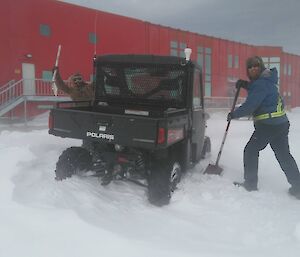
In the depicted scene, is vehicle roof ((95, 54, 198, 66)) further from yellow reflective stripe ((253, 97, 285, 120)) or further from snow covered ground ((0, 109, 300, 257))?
snow covered ground ((0, 109, 300, 257))

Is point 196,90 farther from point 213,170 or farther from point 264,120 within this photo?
point 213,170

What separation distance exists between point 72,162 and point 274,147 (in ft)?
9.03

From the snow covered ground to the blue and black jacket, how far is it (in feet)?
3.28

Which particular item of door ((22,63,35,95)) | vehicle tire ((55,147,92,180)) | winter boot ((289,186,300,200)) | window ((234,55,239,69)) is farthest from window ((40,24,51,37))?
window ((234,55,239,69))

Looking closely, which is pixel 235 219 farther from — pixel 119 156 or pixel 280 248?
pixel 119 156

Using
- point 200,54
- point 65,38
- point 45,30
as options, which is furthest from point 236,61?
point 45,30

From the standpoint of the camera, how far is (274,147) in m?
5.17

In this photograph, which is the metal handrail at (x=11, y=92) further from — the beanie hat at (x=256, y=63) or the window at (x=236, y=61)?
the window at (x=236, y=61)

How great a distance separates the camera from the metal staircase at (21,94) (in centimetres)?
1422

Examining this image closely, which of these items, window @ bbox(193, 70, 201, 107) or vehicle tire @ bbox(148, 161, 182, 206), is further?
window @ bbox(193, 70, 201, 107)

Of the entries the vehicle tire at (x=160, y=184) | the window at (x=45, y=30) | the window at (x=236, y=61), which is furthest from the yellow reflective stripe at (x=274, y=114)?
the window at (x=236, y=61)

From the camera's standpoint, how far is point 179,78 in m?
5.34

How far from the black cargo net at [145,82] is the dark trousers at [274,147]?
3.94ft

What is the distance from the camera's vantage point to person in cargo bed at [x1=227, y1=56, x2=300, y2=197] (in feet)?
16.3
